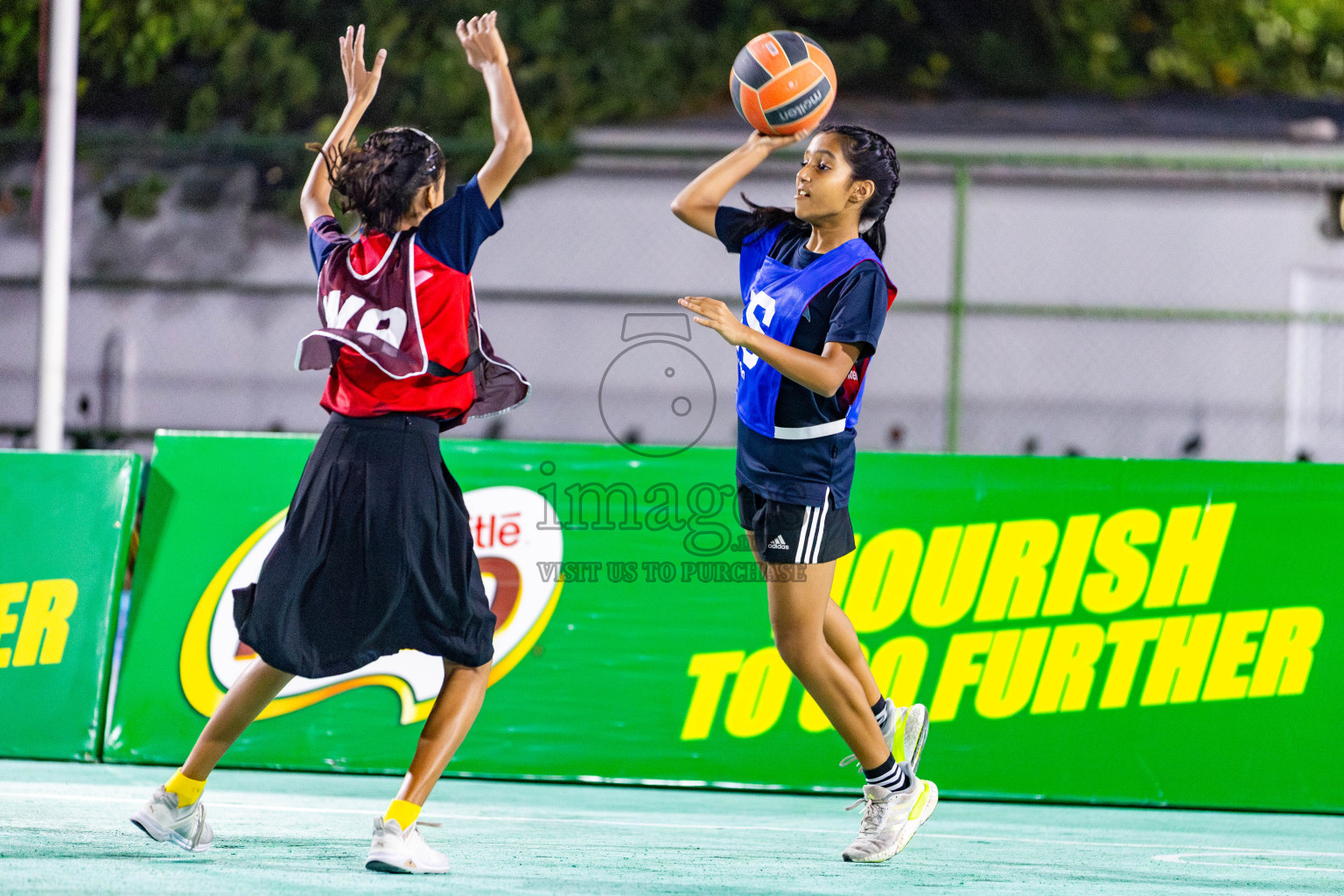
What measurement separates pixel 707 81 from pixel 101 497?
15.2m

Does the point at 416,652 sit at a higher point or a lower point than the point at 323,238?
lower

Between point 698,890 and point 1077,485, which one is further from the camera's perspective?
point 1077,485

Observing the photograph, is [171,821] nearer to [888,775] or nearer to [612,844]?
[612,844]

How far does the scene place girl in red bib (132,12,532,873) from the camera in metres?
3.67

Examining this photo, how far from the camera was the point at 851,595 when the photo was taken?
5277 millimetres

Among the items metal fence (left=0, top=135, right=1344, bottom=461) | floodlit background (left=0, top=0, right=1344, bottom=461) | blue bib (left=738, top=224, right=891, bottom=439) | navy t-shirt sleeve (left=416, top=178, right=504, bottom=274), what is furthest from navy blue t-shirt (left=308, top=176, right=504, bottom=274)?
metal fence (left=0, top=135, right=1344, bottom=461)

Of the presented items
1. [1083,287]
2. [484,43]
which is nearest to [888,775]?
[484,43]

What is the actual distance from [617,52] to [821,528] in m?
15.4

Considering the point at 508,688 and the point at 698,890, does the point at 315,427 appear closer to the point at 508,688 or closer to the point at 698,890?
the point at 508,688

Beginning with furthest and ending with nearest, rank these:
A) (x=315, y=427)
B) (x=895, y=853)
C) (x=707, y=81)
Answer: (x=707, y=81) → (x=315, y=427) → (x=895, y=853)

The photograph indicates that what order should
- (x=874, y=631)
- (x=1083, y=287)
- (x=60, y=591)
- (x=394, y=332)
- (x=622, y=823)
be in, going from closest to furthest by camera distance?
(x=394, y=332)
(x=622, y=823)
(x=874, y=631)
(x=60, y=591)
(x=1083, y=287)

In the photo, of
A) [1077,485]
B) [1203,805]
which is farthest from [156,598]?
[1203,805]

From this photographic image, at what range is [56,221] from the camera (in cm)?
668

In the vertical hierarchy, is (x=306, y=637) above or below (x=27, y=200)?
above
